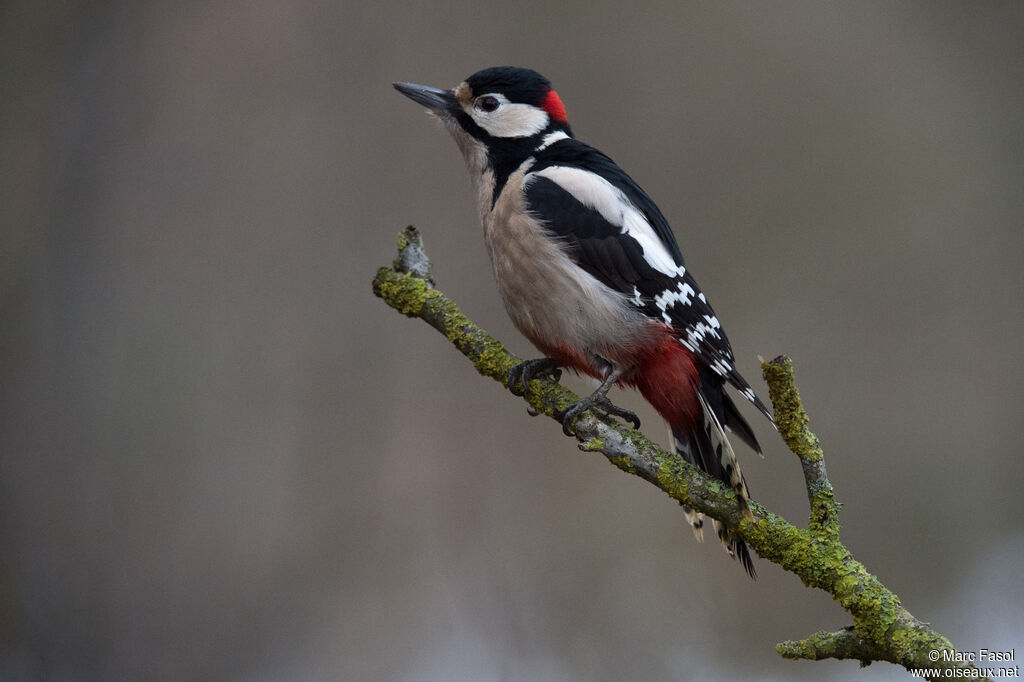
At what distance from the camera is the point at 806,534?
1097 mm

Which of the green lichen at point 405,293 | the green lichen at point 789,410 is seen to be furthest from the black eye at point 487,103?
the green lichen at point 789,410

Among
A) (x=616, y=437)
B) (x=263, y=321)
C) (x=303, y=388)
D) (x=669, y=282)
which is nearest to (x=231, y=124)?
(x=263, y=321)

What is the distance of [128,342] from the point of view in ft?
8.38

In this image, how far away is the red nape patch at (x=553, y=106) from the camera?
1.91 metres

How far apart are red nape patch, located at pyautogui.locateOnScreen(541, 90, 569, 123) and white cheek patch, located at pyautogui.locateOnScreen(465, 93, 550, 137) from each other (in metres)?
0.04

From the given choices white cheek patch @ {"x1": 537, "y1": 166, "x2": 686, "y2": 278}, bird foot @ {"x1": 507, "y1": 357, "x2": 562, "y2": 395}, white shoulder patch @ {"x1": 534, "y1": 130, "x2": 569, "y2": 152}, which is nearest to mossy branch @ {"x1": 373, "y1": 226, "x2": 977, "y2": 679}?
bird foot @ {"x1": 507, "y1": 357, "x2": 562, "y2": 395}

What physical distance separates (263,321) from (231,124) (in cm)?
66

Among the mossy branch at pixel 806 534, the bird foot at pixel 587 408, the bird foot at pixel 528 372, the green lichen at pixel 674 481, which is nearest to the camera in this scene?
the mossy branch at pixel 806 534

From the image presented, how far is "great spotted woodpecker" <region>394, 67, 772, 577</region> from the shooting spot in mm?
1557

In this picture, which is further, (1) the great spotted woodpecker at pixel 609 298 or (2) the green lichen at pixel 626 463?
(1) the great spotted woodpecker at pixel 609 298

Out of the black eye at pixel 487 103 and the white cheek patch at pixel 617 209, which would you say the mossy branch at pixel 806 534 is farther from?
the black eye at pixel 487 103

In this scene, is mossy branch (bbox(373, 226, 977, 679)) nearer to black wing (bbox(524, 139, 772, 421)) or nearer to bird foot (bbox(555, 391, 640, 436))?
bird foot (bbox(555, 391, 640, 436))

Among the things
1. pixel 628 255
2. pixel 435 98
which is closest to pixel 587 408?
pixel 628 255

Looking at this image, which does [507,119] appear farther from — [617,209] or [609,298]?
[609,298]
